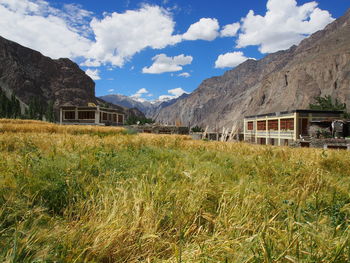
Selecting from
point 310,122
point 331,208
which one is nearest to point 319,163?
point 331,208

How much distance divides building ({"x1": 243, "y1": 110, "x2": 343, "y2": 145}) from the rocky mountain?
414 ft

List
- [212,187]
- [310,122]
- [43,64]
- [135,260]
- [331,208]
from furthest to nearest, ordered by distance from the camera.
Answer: [43,64], [310,122], [212,187], [331,208], [135,260]

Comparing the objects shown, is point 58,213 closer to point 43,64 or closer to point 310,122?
point 310,122

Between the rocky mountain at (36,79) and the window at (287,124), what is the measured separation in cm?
13195

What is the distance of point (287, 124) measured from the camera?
39.5 metres

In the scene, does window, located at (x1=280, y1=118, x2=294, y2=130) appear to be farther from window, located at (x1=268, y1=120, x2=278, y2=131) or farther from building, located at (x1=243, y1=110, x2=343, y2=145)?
window, located at (x1=268, y1=120, x2=278, y2=131)

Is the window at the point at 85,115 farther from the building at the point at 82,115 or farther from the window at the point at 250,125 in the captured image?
the window at the point at 250,125

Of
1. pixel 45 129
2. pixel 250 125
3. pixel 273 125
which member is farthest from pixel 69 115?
pixel 273 125

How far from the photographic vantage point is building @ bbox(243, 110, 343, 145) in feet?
121

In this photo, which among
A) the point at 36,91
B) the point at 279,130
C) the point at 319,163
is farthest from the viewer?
the point at 36,91

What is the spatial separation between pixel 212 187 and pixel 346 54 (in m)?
157

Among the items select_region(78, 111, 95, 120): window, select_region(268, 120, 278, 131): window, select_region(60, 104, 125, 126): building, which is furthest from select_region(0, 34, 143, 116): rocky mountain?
select_region(268, 120, 278, 131): window

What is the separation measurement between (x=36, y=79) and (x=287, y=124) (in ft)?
584

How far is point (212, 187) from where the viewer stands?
3809mm
